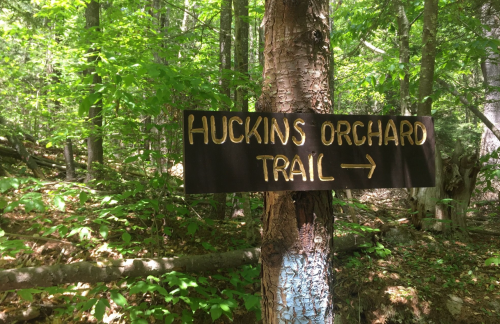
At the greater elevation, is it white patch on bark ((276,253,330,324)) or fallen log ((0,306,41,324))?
white patch on bark ((276,253,330,324))

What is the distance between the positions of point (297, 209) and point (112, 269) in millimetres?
2105

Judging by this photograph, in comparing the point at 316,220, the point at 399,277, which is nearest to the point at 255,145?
the point at 316,220

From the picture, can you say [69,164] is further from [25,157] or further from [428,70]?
A: [428,70]

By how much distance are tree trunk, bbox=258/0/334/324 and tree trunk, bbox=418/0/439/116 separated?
13.5 ft

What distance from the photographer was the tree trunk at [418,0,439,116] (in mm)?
4770

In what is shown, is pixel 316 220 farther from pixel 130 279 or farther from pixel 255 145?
pixel 130 279

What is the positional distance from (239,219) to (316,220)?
368cm

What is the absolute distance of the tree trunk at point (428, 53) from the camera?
477 centimetres

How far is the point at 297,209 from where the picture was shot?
56.1 inches

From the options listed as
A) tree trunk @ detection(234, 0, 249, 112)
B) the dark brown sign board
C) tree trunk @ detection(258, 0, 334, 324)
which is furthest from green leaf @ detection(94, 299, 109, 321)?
tree trunk @ detection(234, 0, 249, 112)

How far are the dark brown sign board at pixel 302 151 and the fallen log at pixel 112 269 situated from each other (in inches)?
76.3

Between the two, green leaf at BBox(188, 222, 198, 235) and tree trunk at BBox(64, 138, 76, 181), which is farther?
tree trunk at BBox(64, 138, 76, 181)

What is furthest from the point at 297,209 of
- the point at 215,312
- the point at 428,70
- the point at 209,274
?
the point at 428,70

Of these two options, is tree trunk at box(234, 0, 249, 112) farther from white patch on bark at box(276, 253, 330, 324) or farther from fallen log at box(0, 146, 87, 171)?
fallen log at box(0, 146, 87, 171)
